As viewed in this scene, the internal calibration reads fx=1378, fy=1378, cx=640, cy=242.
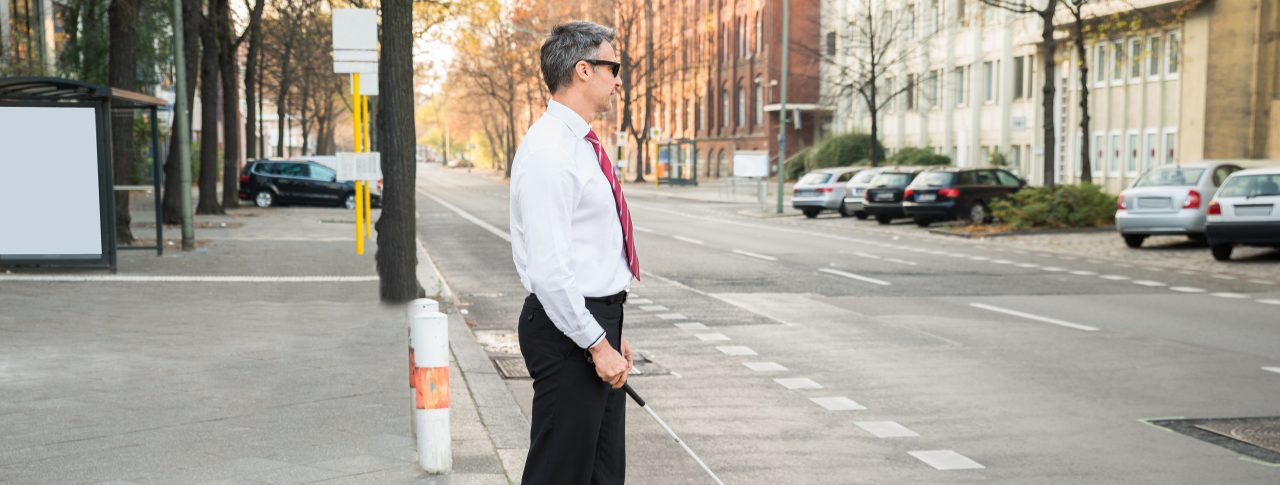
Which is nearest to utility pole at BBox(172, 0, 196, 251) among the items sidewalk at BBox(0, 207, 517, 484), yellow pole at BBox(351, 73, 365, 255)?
yellow pole at BBox(351, 73, 365, 255)

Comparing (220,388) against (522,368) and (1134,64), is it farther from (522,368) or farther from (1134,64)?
(1134,64)

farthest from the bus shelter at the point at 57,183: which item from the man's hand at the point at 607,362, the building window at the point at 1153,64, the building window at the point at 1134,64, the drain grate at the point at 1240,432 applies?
the building window at the point at 1134,64

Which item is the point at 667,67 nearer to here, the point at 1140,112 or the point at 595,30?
the point at 1140,112

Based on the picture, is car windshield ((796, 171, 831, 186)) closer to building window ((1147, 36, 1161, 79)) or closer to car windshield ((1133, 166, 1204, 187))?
building window ((1147, 36, 1161, 79))

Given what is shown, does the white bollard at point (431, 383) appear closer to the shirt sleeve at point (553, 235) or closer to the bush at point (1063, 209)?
the shirt sleeve at point (553, 235)

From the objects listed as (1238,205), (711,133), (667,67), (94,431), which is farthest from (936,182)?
(667,67)

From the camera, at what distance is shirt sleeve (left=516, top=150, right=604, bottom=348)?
3652 mm

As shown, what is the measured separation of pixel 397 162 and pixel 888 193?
67.7ft

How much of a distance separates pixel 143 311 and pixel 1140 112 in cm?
3317

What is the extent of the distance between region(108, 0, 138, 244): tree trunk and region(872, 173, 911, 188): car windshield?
17.9 meters

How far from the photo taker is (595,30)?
12.7ft

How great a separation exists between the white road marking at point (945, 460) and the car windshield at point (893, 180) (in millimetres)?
25646

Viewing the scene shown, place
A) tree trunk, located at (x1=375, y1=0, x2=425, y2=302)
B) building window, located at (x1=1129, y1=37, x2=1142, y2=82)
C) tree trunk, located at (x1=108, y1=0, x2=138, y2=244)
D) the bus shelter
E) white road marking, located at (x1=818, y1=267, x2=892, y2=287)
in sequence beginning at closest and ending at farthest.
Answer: tree trunk, located at (x1=375, y1=0, x2=425, y2=302), the bus shelter, white road marking, located at (x1=818, y1=267, x2=892, y2=287), tree trunk, located at (x1=108, y1=0, x2=138, y2=244), building window, located at (x1=1129, y1=37, x2=1142, y2=82)

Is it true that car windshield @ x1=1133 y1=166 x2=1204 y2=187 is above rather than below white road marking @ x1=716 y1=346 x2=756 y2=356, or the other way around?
above
